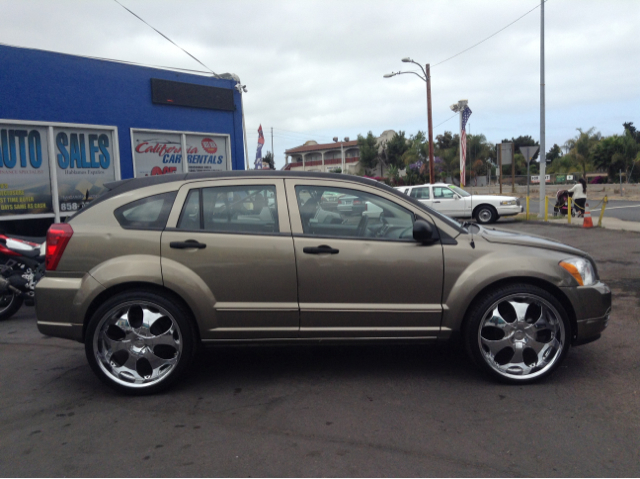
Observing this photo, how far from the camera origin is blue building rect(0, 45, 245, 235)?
902 cm

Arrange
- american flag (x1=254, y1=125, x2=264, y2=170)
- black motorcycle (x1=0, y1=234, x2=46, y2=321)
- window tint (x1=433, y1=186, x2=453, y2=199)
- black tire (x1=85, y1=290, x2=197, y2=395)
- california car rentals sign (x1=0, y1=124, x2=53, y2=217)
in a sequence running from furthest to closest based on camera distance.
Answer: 1. window tint (x1=433, y1=186, x2=453, y2=199)
2. american flag (x1=254, y1=125, x2=264, y2=170)
3. california car rentals sign (x1=0, y1=124, x2=53, y2=217)
4. black motorcycle (x1=0, y1=234, x2=46, y2=321)
5. black tire (x1=85, y1=290, x2=197, y2=395)

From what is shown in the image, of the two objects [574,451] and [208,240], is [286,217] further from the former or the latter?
[574,451]

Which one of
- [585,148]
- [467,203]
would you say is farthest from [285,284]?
[585,148]

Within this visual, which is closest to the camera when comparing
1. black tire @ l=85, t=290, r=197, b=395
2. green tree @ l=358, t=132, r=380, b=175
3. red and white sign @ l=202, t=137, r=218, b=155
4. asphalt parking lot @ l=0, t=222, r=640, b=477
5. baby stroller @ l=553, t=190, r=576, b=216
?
asphalt parking lot @ l=0, t=222, r=640, b=477

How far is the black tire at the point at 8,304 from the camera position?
21.4ft

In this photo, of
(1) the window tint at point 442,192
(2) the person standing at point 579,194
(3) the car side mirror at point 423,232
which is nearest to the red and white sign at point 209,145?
(3) the car side mirror at point 423,232

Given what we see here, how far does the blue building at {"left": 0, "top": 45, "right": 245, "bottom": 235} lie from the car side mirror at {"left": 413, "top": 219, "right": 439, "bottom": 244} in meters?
7.83

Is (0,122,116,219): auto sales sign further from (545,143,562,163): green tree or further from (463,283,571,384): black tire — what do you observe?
(545,143,562,163): green tree

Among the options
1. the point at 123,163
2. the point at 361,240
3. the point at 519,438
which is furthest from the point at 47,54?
the point at 519,438

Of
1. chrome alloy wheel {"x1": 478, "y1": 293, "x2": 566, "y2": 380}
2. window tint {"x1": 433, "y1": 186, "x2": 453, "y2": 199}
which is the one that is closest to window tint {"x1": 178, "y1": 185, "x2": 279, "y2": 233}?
chrome alloy wheel {"x1": 478, "y1": 293, "x2": 566, "y2": 380}

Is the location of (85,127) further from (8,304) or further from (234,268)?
(234,268)

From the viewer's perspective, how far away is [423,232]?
12.9 feet

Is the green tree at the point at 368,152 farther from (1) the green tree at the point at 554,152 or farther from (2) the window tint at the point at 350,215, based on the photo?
(2) the window tint at the point at 350,215

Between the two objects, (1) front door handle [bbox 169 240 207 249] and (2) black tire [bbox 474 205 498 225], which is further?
(2) black tire [bbox 474 205 498 225]
